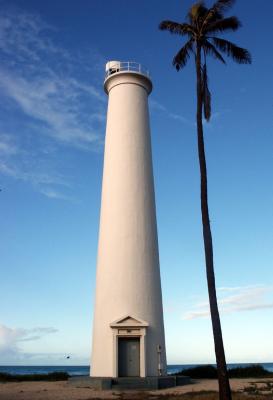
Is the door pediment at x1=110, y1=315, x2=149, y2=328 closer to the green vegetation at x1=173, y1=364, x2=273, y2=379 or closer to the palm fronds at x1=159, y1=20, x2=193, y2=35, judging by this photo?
the green vegetation at x1=173, y1=364, x2=273, y2=379

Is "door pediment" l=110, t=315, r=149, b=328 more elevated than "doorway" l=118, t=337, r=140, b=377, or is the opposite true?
"door pediment" l=110, t=315, r=149, b=328

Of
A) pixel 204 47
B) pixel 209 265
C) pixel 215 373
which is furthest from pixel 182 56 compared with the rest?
pixel 215 373

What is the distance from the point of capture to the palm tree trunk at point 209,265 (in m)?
14.3

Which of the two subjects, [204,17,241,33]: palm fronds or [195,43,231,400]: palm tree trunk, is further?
[204,17,241,33]: palm fronds

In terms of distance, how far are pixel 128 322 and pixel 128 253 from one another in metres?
3.44

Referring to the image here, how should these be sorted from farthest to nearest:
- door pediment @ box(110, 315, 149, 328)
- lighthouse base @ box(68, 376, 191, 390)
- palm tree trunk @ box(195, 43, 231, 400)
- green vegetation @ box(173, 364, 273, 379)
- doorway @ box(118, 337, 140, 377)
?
green vegetation @ box(173, 364, 273, 379)
doorway @ box(118, 337, 140, 377)
door pediment @ box(110, 315, 149, 328)
lighthouse base @ box(68, 376, 191, 390)
palm tree trunk @ box(195, 43, 231, 400)

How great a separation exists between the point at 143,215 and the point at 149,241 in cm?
141

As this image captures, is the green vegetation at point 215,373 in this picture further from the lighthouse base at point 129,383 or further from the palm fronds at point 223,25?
the palm fronds at point 223,25

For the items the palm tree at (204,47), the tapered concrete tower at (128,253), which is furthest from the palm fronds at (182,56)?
the tapered concrete tower at (128,253)

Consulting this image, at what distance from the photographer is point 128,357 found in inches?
936

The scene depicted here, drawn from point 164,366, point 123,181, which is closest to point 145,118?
point 123,181

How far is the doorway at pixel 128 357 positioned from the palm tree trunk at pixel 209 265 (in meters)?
9.91

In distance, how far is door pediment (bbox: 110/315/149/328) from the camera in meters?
23.5

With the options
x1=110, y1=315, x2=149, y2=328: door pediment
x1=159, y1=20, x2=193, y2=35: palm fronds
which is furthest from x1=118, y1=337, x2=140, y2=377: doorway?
x1=159, y1=20, x2=193, y2=35: palm fronds
